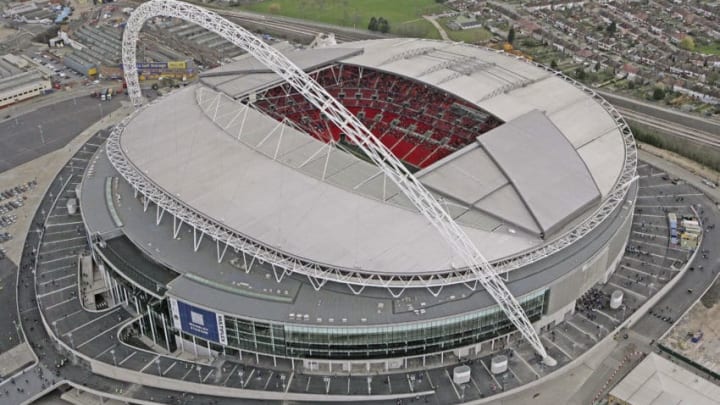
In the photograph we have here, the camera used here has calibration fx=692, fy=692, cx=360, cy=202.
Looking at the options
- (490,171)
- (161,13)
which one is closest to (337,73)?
(161,13)

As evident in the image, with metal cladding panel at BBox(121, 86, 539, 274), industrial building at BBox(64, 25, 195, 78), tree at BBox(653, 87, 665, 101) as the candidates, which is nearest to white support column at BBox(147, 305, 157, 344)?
metal cladding panel at BBox(121, 86, 539, 274)

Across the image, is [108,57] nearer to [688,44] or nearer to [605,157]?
[605,157]

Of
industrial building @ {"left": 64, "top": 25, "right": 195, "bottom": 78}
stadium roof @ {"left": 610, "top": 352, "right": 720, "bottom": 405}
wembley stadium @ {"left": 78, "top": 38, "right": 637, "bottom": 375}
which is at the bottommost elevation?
stadium roof @ {"left": 610, "top": 352, "right": 720, "bottom": 405}

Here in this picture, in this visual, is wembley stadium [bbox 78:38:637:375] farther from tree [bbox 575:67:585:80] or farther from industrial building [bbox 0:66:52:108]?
tree [bbox 575:67:585:80]

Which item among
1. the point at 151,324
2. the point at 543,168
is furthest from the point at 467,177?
the point at 151,324

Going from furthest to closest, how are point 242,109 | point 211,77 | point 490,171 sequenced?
point 211,77 < point 242,109 < point 490,171

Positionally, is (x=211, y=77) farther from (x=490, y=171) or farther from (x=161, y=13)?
(x=490, y=171)

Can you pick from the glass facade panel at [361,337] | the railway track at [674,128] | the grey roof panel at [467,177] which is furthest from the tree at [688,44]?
the glass facade panel at [361,337]
